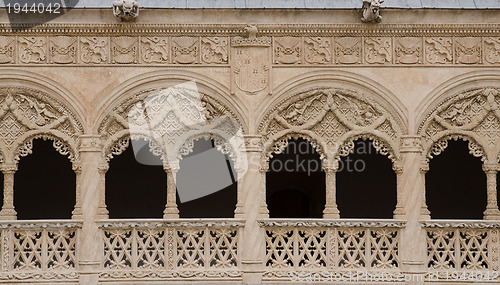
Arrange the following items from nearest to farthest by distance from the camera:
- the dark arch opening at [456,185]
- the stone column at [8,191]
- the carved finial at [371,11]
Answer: the carved finial at [371,11] → the stone column at [8,191] → the dark arch opening at [456,185]

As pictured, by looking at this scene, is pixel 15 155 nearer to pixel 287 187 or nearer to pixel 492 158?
pixel 287 187

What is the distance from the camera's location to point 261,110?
9727mm

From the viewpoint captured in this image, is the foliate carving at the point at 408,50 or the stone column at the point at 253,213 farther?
the foliate carving at the point at 408,50

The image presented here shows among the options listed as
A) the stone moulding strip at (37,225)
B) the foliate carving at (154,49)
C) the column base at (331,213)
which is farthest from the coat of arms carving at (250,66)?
the stone moulding strip at (37,225)

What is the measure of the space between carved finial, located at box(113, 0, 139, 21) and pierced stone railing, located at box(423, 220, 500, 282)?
14.2 ft

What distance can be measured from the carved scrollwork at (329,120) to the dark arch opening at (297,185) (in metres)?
2.73

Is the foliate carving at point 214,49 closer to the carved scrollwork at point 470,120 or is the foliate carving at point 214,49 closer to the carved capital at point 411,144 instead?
the carved capital at point 411,144

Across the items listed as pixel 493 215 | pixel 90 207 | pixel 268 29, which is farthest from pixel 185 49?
pixel 493 215

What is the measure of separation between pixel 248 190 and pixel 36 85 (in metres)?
2.89

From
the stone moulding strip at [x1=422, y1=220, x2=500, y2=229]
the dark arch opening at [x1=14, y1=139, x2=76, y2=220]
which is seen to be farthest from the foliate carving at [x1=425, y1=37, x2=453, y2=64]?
the dark arch opening at [x1=14, y1=139, x2=76, y2=220]

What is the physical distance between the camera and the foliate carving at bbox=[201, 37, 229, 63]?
31.9 feet

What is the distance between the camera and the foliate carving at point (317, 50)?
32.0 ft

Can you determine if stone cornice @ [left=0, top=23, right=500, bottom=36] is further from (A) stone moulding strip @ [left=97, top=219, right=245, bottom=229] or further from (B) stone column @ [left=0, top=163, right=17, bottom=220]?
(A) stone moulding strip @ [left=97, top=219, right=245, bottom=229]

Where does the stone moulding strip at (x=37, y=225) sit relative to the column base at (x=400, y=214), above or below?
below
